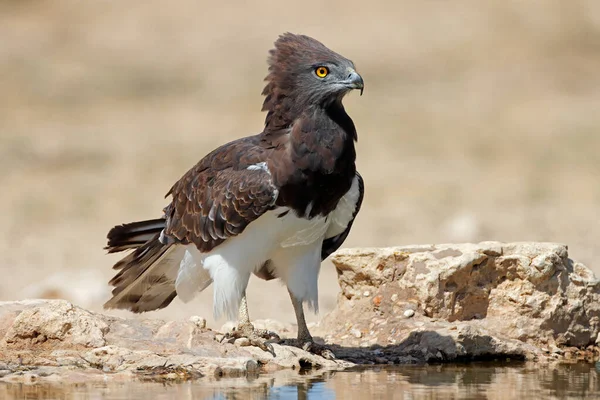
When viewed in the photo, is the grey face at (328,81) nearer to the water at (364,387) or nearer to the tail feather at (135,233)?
the tail feather at (135,233)

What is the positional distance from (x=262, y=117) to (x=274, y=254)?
18.2 meters

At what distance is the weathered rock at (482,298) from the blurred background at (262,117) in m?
3.69

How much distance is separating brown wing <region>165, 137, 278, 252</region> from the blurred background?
416cm

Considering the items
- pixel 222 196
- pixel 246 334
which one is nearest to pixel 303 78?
pixel 222 196

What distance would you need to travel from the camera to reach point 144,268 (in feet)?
32.0

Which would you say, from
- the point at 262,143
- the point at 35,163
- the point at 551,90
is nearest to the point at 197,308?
the point at 262,143

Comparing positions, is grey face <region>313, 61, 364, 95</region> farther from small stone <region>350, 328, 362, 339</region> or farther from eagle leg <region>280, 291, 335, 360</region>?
small stone <region>350, 328, 362, 339</region>

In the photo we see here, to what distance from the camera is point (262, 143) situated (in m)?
8.98

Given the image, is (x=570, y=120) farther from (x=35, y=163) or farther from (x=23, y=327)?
(x=23, y=327)

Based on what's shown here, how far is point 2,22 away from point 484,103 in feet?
50.2

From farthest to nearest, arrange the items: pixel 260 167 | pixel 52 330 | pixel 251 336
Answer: pixel 251 336
pixel 260 167
pixel 52 330

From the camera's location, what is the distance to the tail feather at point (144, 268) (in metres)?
9.73

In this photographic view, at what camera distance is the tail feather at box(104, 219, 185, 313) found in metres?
9.73

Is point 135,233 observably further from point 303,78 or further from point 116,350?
point 303,78
